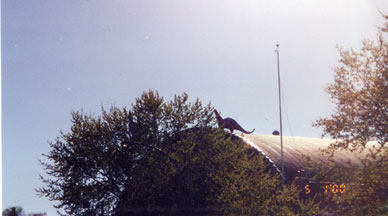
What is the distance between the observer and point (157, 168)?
112 ft

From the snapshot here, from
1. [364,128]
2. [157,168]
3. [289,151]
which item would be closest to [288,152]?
[289,151]

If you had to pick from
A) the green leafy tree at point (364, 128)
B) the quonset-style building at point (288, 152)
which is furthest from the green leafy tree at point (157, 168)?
the green leafy tree at point (364, 128)

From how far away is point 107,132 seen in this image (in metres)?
38.0

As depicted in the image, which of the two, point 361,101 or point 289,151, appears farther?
point 289,151

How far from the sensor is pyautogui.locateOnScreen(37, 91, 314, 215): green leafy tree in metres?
32.7

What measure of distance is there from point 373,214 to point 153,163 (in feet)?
63.0

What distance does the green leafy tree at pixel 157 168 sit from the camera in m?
32.7

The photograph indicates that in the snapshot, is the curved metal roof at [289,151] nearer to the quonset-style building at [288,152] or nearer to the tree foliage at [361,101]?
the quonset-style building at [288,152]

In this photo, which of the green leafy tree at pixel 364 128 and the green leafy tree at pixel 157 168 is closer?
the green leafy tree at pixel 364 128

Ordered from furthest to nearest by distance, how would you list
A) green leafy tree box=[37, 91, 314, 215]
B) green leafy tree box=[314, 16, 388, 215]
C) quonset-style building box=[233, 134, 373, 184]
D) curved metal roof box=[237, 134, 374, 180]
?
→ curved metal roof box=[237, 134, 374, 180]
quonset-style building box=[233, 134, 373, 184]
green leafy tree box=[37, 91, 314, 215]
green leafy tree box=[314, 16, 388, 215]

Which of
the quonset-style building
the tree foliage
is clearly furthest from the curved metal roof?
the tree foliage

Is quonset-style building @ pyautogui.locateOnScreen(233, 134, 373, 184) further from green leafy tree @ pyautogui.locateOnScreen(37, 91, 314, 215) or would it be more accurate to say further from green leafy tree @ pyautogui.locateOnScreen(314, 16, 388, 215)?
green leafy tree @ pyautogui.locateOnScreen(314, 16, 388, 215)

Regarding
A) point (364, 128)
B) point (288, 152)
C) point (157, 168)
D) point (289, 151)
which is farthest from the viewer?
point (289, 151)

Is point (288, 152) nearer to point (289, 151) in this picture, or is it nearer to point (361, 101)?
point (289, 151)
